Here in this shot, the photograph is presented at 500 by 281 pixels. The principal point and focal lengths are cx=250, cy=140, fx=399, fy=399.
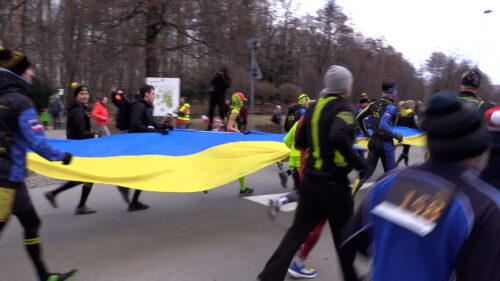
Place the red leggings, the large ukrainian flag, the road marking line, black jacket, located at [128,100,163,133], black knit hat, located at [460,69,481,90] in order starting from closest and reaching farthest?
1. the red leggings
2. black knit hat, located at [460,69,481,90]
3. the large ukrainian flag
4. black jacket, located at [128,100,163,133]
5. the road marking line

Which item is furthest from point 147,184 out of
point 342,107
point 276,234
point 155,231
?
point 342,107

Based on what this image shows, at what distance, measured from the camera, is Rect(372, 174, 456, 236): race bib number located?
50.8 inches

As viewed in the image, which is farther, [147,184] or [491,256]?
[147,184]

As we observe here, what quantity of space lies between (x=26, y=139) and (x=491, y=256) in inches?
126

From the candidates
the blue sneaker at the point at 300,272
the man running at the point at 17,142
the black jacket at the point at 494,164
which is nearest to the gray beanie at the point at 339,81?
the black jacket at the point at 494,164

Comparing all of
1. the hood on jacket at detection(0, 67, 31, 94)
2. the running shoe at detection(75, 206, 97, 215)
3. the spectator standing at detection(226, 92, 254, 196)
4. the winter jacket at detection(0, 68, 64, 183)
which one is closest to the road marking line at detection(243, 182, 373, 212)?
the spectator standing at detection(226, 92, 254, 196)

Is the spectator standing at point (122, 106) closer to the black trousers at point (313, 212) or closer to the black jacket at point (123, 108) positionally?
the black jacket at point (123, 108)

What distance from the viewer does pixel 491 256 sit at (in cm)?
121

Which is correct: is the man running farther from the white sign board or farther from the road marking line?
the white sign board

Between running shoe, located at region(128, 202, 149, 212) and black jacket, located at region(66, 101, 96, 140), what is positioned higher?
black jacket, located at region(66, 101, 96, 140)

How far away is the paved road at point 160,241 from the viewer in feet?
13.1

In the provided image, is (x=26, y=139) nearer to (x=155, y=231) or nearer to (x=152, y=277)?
(x=152, y=277)

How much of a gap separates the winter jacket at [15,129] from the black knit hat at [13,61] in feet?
0.19

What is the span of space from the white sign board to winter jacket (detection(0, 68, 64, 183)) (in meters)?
10.5
